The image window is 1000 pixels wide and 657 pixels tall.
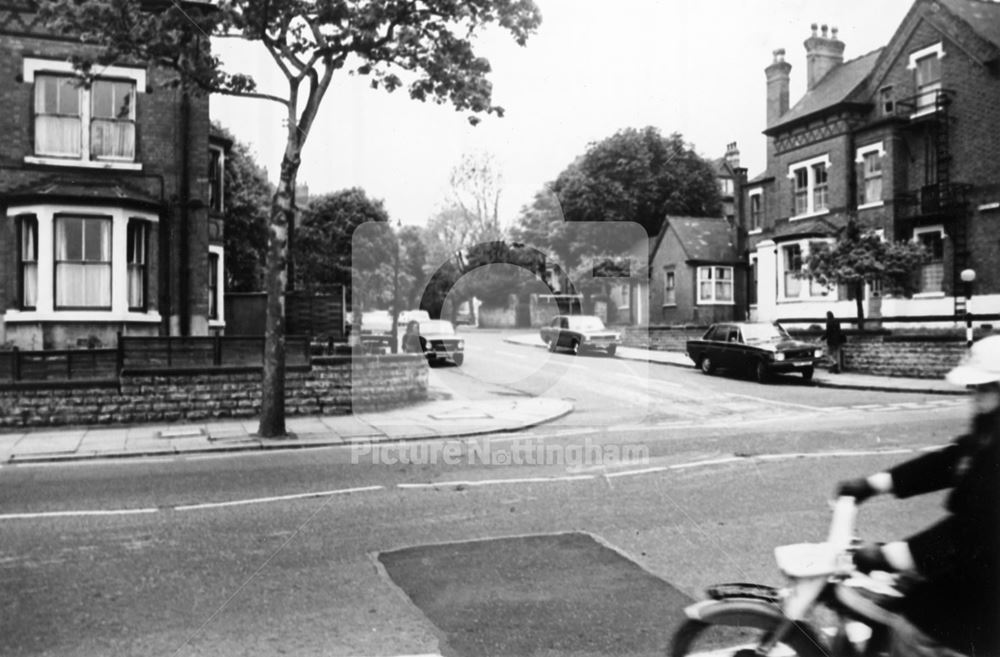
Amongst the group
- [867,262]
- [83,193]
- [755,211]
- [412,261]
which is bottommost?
[412,261]

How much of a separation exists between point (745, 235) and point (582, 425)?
2280 centimetres

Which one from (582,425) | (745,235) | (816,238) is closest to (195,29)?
(582,425)

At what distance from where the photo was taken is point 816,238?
30312 mm

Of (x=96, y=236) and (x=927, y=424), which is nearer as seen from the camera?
(x=927, y=424)

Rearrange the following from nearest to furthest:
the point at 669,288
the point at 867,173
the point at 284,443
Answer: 1. the point at 284,443
2. the point at 867,173
3. the point at 669,288

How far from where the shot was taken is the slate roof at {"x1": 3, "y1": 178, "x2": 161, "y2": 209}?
61.1 feet

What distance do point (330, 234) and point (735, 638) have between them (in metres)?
16.1

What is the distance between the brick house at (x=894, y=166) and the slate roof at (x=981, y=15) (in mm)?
44

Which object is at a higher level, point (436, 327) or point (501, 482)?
point (436, 327)

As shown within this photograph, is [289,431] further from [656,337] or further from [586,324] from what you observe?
[656,337]

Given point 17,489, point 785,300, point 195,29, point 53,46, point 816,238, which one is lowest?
point 17,489

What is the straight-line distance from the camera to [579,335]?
28.9 m

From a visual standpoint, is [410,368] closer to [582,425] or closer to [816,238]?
[582,425]

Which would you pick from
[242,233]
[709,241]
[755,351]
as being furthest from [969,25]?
[242,233]
